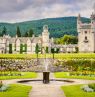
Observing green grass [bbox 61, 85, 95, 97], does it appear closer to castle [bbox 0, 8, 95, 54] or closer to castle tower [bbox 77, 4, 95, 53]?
castle [bbox 0, 8, 95, 54]

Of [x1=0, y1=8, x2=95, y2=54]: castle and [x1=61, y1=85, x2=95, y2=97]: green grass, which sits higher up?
[x1=0, y1=8, x2=95, y2=54]: castle

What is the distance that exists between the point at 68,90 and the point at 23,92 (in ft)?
12.2

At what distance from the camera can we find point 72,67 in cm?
6047

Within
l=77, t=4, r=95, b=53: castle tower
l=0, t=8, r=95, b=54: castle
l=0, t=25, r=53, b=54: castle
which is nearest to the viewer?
l=77, t=4, r=95, b=53: castle tower

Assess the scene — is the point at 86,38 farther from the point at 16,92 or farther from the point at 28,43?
the point at 16,92

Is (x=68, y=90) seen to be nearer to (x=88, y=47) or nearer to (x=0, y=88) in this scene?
(x=0, y=88)

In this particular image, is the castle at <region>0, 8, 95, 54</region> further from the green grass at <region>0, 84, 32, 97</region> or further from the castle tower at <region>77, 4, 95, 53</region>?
the green grass at <region>0, 84, 32, 97</region>

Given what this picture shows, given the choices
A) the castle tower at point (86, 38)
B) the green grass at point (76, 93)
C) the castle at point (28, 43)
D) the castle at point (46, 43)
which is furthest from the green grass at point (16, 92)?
the castle at point (28, 43)

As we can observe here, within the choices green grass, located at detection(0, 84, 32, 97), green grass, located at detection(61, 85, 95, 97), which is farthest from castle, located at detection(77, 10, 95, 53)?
green grass, located at detection(0, 84, 32, 97)

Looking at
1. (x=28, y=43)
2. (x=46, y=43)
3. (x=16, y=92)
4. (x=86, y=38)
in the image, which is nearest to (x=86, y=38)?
(x=86, y=38)

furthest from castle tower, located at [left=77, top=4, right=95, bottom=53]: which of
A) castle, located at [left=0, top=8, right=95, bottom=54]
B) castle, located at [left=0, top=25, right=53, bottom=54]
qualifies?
castle, located at [left=0, top=25, right=53, bottom=54]

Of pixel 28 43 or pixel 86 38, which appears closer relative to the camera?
pixel 86 38

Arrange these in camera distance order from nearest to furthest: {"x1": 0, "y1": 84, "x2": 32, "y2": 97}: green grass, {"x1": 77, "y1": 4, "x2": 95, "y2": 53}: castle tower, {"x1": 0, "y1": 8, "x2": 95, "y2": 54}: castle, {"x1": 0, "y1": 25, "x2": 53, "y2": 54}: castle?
{"x1": 0, "y1": 84, "x2": 32, "y2": 97}: green grass < {"x1": 77, "y1": 4, "x2": 95, "y2": 53}: castle tower < {"x1": 0, "y1": 8, "x2": 95, "y2": 54}: castle < {"x1": 0, "y1": 25, "x2": 53, "y2": 54}: castle

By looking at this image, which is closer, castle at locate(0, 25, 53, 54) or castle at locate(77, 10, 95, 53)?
castle at locate(77, 10, 95, 53)
